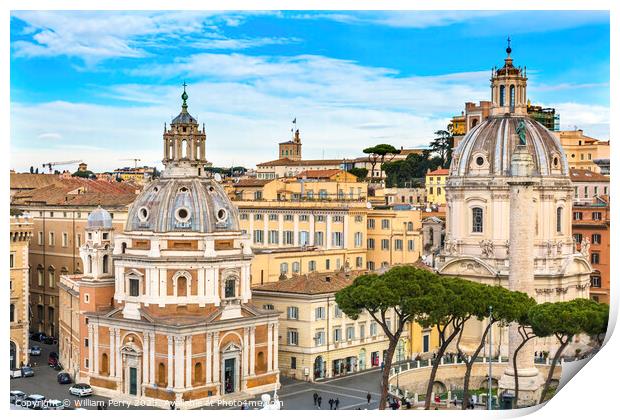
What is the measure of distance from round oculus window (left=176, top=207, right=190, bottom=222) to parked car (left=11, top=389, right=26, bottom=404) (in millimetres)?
8046

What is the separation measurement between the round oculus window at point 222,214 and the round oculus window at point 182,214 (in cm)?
121

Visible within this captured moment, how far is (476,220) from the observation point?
5494 cm

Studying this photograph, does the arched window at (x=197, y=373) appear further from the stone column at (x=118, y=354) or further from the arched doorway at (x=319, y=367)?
the arched doorway at (x=319, y=367)

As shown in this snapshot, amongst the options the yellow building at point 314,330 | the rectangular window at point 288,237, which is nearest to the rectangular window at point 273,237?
the rectangular window at point 288,237

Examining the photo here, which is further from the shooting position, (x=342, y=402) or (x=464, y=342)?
(x=464, y=342)

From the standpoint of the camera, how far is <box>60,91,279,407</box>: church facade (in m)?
42.5

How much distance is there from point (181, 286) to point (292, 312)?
556cm
